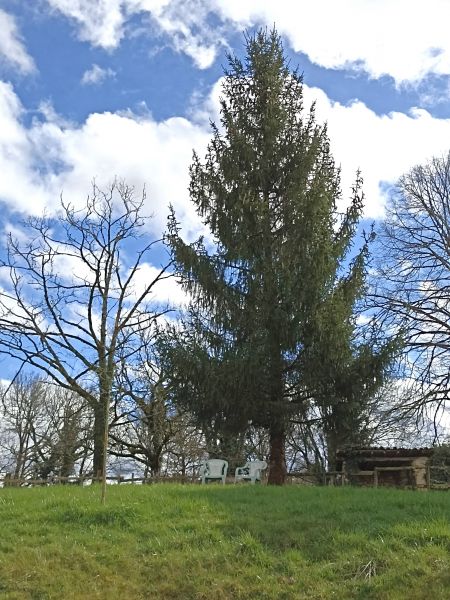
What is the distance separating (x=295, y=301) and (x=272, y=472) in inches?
176

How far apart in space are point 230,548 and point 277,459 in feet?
24.7

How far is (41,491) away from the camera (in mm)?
14883

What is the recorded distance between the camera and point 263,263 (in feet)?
56.3

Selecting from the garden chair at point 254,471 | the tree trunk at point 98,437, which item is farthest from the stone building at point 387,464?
the tree trunk at point 98,437

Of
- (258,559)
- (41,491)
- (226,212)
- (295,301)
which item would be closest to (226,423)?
(295,301)

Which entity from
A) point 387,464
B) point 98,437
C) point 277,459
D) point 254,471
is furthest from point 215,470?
point 98,437

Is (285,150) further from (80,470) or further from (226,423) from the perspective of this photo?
(80,470)

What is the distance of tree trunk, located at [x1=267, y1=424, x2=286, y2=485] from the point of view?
1672 centimetres

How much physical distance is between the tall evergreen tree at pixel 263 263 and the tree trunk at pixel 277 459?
3cm

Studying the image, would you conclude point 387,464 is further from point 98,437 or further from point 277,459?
point 98,437

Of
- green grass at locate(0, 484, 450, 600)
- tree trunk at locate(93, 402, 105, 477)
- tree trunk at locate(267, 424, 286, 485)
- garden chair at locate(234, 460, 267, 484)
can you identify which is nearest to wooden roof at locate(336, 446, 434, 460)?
garden chair at locate(234, 460, 267, 484)

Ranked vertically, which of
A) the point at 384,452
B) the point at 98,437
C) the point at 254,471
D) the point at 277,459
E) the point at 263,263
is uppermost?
the point at 263,263

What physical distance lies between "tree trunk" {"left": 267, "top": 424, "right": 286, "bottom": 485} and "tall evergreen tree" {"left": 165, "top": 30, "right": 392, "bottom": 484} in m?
0.03

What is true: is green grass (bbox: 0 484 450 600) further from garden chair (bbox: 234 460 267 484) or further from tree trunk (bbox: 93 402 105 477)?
tree trunk (bbox: 93 402 105 477)
